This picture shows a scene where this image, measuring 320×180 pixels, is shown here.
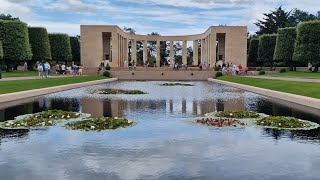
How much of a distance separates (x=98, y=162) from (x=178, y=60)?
81523mm

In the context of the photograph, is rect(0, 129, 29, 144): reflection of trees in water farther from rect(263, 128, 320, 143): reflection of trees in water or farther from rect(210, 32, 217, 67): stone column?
rect(210, 32, 217, 67): stone column

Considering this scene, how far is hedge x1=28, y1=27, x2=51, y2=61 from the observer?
5138 cm

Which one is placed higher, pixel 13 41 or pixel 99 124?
pixel 13 41

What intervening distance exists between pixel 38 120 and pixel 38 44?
140 feet

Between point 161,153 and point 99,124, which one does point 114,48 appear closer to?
point 99,124

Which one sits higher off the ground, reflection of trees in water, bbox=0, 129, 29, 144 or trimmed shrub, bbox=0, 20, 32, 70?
trimmed shrub, bbox=0, 20, 32, 70

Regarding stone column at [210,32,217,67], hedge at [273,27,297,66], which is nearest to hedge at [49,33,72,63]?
stone column at [210,32,217,67]

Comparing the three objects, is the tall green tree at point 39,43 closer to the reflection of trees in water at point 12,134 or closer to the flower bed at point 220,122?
the flower bed at point 220,122

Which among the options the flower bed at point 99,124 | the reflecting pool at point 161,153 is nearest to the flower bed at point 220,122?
the reflecting pool at point 161,153

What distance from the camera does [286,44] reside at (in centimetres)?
5109

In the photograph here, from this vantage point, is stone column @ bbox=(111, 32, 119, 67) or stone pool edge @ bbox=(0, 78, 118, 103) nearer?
stone pool edge @ bbox=(0, 78, 118, 103)

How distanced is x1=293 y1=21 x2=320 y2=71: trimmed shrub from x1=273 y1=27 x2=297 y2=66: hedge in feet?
16.7

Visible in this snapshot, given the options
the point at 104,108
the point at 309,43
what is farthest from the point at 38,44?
the point at 104,108

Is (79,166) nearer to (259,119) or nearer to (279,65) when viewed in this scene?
(259,119)
